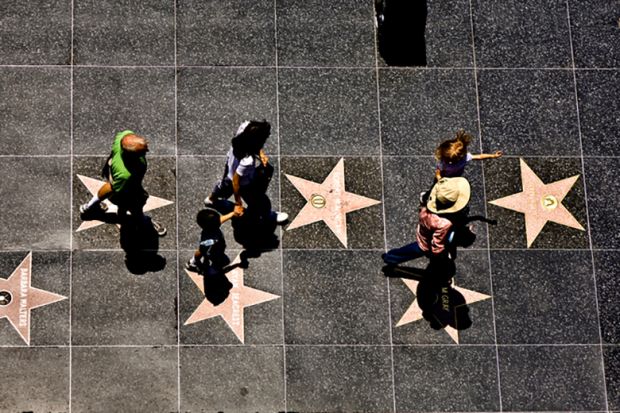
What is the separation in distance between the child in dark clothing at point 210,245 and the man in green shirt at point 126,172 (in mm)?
843

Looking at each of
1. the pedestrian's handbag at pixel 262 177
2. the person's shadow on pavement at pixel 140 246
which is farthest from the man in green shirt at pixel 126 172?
the pedestrian's handbag at pixel 262 177

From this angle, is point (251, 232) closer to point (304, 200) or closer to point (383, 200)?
point (304, 200)

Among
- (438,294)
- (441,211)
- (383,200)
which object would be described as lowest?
(438,294)

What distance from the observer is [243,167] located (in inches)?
319

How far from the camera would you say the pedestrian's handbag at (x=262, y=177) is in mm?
8613

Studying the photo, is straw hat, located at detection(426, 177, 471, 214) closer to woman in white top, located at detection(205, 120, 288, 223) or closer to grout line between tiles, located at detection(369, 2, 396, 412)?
grout line between tiles, located at detection(369, 2, 396, 412)

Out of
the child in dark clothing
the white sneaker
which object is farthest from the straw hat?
the child in dark clothing

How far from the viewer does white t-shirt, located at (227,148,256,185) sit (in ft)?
26.5

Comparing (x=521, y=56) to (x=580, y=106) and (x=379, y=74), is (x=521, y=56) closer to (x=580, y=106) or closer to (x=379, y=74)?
(x=580, y=106)

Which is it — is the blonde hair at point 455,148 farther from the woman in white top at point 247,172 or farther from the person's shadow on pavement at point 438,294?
the woman in white top at point 247,172

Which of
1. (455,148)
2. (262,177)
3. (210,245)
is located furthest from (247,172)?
(455,148)

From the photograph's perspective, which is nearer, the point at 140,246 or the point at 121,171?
the point at 121,171

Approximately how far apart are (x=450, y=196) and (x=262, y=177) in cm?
245

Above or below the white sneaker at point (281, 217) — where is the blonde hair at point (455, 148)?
above
